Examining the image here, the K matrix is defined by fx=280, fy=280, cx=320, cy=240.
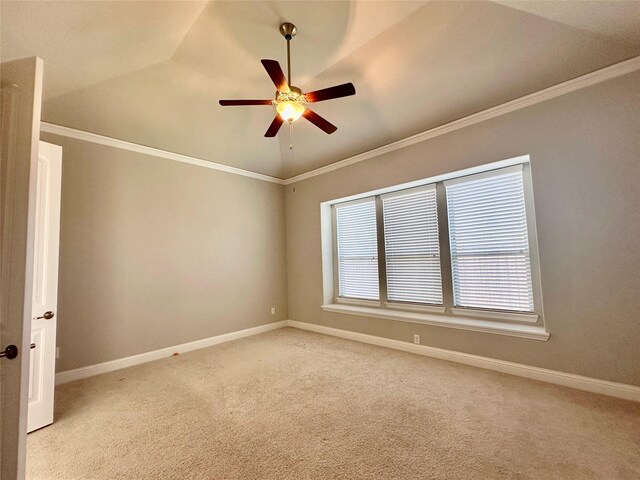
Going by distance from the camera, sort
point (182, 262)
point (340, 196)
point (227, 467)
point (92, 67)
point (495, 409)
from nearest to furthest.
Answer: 1. point (227, 467)
2. point (495, 409)
3. point (92, 67)
4. point (182, 262)
5. point (340, 196)

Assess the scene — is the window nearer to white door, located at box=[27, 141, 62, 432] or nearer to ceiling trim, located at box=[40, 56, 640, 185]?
ceiling trim, located at box=[40, 56, 640, 185]

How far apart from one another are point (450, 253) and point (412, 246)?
1.75 feet

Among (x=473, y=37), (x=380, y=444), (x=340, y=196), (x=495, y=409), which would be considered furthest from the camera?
(x=340, y=196)

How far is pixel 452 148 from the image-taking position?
351 centimetres

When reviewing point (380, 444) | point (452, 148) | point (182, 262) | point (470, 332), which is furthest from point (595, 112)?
point (182, 262)

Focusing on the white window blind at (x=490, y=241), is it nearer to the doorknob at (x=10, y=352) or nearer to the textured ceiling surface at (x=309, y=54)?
the textured ceiling surface at (x=309, y=54)

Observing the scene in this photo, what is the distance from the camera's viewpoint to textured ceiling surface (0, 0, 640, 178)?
7.31 ft

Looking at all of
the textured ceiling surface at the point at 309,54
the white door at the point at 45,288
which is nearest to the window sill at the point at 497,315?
the textured ceiling surface at the point at 309,54

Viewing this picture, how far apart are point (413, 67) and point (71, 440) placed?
439 centimetres

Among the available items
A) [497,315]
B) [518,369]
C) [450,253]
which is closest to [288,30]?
[450,253]

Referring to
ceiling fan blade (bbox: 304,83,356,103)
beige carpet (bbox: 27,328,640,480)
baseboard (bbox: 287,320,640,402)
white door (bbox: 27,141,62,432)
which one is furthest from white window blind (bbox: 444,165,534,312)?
white door (bbox: 27,141,62,432)

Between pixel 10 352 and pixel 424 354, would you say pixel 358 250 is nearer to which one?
pixel 424 354

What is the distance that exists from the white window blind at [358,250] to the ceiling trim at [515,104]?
0.82 meters

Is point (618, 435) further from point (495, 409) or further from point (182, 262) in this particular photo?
point (182, 262)
